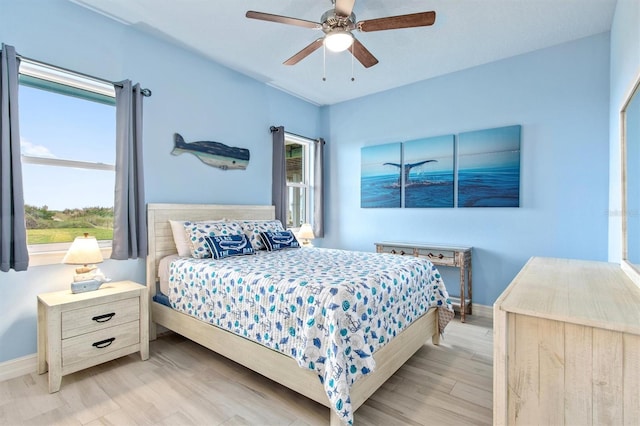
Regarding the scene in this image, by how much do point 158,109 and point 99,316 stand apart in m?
1.89

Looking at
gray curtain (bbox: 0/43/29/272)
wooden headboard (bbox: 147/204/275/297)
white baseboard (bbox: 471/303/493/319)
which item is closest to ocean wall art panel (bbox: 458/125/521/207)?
white baseboard (bbox: 471/303/493/319)

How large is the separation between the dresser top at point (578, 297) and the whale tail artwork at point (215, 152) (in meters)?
3.03

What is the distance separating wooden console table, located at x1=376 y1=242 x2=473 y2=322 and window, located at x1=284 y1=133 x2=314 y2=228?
164 centimetres

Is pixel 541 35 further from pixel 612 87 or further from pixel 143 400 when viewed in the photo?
pixel 143 400

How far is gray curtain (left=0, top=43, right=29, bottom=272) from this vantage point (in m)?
2.04

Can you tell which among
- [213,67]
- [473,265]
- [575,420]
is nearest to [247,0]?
[213,67]

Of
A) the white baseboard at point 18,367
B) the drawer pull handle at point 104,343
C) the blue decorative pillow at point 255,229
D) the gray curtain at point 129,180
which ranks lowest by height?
the white baseboard at point 18,367

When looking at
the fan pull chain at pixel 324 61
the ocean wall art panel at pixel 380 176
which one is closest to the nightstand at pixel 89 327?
the fan pull chain at pixel 324 61

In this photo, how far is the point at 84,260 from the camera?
2199mm

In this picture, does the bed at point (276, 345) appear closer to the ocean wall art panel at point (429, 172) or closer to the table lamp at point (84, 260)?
the table lamp at point (84, 260)

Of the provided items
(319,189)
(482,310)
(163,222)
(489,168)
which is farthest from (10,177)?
(482,310)

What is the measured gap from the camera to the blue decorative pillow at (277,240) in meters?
3.19

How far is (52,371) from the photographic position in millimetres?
1986

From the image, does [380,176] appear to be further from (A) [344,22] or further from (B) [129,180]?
(B) [129,180]
